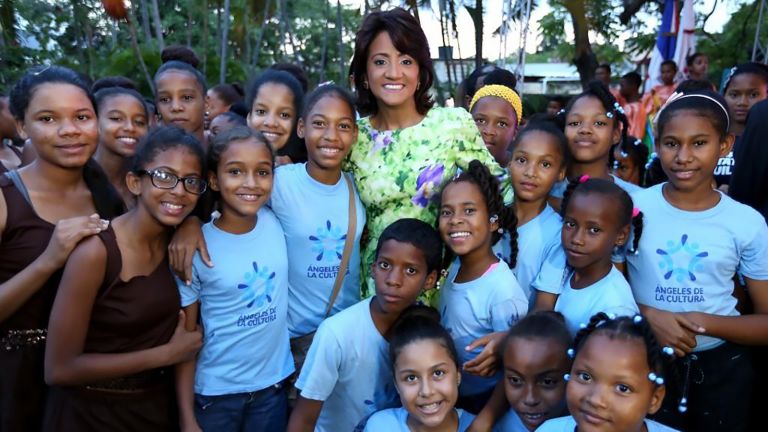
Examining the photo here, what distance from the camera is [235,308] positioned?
99.6 inches

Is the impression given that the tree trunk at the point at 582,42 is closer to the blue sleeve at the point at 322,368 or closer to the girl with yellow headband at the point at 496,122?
the girl with yellow headband at the point at 496,122

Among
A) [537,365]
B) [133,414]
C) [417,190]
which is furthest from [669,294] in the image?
[133,414]

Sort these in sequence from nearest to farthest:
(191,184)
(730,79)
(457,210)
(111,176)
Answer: (191,184)
(457,210)
(111,176)
(730,79)

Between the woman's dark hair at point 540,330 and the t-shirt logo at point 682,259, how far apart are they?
20.4 inches

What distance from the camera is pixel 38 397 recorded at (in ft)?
7.98

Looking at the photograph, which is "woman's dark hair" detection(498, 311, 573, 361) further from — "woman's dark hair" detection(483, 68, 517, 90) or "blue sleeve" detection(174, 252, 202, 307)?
"woman's dark hair" detection(483, 68, 517, 90)

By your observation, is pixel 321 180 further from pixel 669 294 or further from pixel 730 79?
pixel 730 79

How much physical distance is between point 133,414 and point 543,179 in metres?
2.01

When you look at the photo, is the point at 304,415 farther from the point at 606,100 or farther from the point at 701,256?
the point at 606,100

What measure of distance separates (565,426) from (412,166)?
1243mm

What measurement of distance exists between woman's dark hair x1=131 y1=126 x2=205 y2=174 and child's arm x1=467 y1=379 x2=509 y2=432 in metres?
1.47

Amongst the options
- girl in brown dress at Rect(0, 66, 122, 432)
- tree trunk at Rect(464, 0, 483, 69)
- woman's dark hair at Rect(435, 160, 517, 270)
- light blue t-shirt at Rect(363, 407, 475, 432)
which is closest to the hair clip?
light blue t-shirt at Rect(363, 407, 475, 432)

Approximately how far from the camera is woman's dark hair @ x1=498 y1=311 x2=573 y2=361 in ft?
7.55

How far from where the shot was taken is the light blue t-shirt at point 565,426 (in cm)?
214
